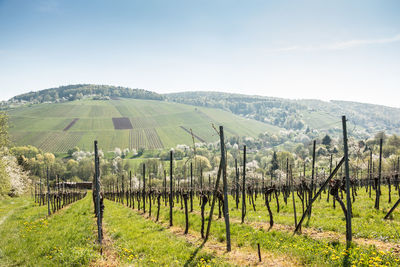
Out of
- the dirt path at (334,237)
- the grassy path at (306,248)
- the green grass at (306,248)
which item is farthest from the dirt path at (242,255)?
the dirt path at (334,237)

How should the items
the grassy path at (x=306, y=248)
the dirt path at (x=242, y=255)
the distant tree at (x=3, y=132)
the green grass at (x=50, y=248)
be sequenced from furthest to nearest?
the distant tree at (x=3, y=132) → the green grass at (x=50, y=248) → the dirt path at (x=242, y=255) → the grassy path at (x=306, y=248)

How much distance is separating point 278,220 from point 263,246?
19.4ft

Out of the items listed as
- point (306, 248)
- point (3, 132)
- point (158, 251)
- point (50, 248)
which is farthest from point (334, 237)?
point (3, 132)

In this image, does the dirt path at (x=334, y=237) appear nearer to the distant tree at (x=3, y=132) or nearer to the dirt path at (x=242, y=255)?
the dirt path at (x=242, y=255)

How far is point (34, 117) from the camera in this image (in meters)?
190

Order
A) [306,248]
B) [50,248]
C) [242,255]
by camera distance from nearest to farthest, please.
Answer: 1. [306,248]
2. [242,255]
3. [50,248]

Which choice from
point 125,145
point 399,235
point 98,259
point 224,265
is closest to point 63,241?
point 98,259

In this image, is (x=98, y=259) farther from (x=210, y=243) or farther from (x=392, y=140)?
(x=392, y=140)

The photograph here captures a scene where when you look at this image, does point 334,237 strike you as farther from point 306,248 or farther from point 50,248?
point 50,248

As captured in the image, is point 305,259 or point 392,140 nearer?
point 305,259

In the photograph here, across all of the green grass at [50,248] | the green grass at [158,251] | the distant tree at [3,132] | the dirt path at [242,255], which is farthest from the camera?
the distant tree at [3,132]

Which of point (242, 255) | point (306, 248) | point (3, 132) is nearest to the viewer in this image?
point (306, 248)

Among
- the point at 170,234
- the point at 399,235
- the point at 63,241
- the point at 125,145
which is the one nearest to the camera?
the point at 399,235

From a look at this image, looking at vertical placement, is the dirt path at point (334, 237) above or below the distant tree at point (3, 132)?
below
